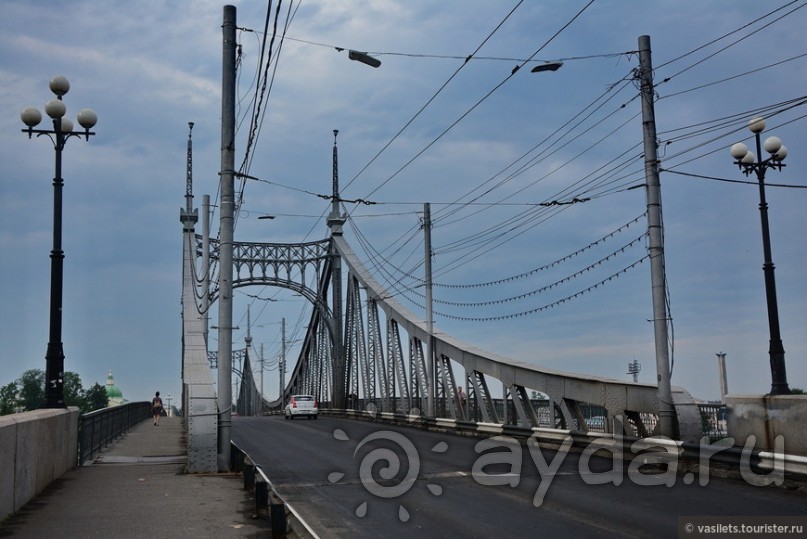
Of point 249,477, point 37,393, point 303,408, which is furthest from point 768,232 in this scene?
point 37,393

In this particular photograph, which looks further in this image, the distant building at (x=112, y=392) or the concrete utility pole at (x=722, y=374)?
the distant building at (x=112, y=392)

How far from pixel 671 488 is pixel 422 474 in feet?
15.3

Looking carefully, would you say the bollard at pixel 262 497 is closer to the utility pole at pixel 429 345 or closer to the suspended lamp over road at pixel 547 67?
the suspended lamp over road at pixel 547 67

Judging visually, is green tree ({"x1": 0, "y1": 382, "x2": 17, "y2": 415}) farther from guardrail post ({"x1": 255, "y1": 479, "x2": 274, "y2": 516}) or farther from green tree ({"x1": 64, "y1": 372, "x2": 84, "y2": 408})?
guardrail post ({"x1": 255, "y1": 479, "x2": 274, "y2": 516})

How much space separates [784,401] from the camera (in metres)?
14.6

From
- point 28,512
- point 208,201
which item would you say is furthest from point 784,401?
point 208,201

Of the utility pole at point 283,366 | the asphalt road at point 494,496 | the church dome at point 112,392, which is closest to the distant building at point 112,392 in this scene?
the church dome at point 112,392

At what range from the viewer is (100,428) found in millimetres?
21344

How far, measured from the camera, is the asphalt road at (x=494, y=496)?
34.2 feet

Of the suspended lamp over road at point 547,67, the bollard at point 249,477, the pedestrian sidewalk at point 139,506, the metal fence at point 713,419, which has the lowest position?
the pedestrian sidewalk at point 139,506

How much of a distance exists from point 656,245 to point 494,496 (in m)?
7.00

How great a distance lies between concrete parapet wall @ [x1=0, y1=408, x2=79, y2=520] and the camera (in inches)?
419
